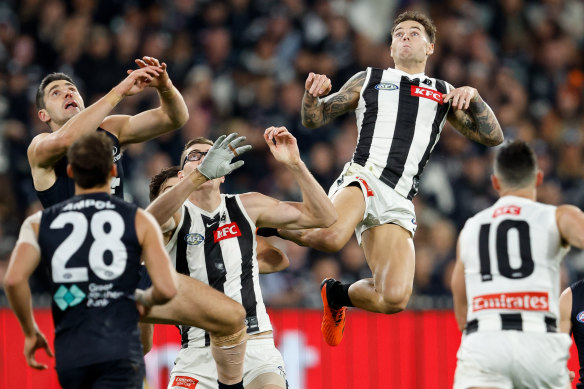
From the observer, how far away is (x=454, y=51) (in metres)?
13.6

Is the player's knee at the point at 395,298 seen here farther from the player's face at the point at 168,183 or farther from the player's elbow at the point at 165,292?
the player's elbow at the point at 165,292

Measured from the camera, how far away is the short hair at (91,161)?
4.96 metres

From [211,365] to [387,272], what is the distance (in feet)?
4.91

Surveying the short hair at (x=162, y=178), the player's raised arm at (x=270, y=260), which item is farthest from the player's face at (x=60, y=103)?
the player's raised arm at (x=270, y=260)

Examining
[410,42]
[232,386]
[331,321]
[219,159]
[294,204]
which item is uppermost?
[410,42]

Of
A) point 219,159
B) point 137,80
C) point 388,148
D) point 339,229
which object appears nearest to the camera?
point 219,159

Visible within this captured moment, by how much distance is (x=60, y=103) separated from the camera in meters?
6.66

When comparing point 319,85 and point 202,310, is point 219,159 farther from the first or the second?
point 319,85

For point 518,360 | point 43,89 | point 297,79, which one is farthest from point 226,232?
point 297,79

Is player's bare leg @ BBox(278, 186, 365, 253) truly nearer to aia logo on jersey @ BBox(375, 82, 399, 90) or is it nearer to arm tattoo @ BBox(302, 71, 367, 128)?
arm tattoo @ BBox(302, 71, 367, 128)

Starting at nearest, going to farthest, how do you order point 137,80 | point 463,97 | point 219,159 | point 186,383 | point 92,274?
point 92,274
point 219,159
point 137,80
point 186,383
point 463,97

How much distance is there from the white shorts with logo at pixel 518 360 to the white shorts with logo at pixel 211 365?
70.7 inches

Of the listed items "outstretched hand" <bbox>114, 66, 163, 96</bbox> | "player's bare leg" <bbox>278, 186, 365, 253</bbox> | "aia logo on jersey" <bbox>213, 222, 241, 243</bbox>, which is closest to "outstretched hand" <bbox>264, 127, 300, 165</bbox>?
"aia logo on jersey" <bbox>213, 222, 241, 243</bbox>

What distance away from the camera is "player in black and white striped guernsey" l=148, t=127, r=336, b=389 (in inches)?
254
